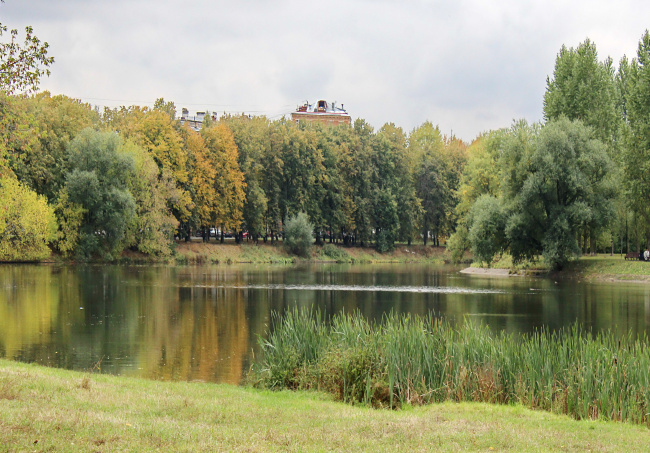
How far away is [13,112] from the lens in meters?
13.5

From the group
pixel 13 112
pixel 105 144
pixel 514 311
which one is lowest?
pixel 514 311

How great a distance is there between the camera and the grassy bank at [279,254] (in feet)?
250

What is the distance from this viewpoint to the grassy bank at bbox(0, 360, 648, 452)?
28.1 ft

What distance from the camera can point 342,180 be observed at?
94.9m

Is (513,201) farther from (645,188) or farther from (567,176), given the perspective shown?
(645,188)

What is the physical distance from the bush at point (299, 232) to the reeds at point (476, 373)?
67569mm

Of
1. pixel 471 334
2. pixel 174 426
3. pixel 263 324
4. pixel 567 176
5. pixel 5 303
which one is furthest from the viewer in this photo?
pixel 567 176

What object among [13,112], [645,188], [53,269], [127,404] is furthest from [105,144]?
[127,404]

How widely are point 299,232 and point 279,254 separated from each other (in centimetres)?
373

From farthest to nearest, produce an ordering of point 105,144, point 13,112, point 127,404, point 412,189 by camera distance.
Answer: point 412,189 → point 105,144 → point 13,112 → point 127,404

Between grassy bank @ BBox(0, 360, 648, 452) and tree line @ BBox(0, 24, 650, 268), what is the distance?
31.8 m

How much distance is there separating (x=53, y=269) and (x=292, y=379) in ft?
148

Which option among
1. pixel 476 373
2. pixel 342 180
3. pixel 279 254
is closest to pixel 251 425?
pixel 476 373

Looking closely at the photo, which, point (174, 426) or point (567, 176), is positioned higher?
point (567, 176)
